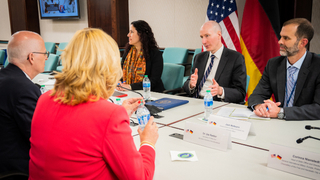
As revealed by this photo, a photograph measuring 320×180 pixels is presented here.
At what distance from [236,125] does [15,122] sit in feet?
4.06

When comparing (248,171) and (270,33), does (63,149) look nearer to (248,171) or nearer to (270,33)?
(248,171)

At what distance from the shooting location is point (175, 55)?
16.2 ft

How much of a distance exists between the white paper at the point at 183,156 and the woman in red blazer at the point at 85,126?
0.32m

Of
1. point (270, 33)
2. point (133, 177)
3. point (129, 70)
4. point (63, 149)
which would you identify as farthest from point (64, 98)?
point (270, 33)

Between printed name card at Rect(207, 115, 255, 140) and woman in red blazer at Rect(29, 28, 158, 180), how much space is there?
72 centimetres

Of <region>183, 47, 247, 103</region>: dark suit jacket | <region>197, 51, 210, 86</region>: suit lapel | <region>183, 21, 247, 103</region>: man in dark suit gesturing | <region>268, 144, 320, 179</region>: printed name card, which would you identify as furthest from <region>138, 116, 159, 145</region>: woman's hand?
<region>197, 51, 210, 86</region>: suit lapel

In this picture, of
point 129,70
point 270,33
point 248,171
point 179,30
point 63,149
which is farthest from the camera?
point 179,30

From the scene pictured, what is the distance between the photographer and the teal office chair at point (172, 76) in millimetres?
3199

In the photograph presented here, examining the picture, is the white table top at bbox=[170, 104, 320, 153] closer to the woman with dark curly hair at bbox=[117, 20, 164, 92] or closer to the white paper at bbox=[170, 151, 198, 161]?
the white paper at bbox=[170, 151, 198, 161]

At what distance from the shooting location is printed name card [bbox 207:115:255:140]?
1.46 m

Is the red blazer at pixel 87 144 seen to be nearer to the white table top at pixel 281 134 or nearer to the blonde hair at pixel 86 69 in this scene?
the blonde hair at pixel 86 69

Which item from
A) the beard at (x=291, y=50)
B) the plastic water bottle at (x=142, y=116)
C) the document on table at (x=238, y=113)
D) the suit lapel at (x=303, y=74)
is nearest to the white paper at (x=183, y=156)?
the plastic water bottle at (x=142, y=116)

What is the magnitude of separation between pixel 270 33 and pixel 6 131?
11.3 feet

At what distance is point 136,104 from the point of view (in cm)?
157
